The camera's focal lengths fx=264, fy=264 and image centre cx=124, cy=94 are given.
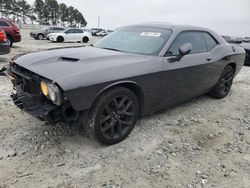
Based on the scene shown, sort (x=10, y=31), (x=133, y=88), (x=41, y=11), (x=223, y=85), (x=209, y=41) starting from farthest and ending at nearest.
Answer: (x=41, y=11) → (x=10, y=31) → (x=223, y=85) → (x=209, y=41) → (x=133, y=88)

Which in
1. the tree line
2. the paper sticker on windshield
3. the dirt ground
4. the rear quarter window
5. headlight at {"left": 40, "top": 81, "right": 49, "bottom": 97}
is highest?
the paper sticker on windshield

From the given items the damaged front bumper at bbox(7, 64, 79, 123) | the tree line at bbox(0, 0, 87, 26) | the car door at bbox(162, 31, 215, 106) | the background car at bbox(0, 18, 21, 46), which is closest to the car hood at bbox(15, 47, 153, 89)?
the damaged front bumper at bbox(7, 64, 79, 123)

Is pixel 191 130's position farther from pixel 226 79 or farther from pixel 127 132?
pixel 226 79

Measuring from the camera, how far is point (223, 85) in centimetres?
544

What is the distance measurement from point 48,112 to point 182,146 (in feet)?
5.82

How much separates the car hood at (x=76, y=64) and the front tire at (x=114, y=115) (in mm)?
270

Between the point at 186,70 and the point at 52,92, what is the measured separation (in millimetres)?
2182

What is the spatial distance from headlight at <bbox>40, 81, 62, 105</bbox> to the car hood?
74mm

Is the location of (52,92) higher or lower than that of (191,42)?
lower

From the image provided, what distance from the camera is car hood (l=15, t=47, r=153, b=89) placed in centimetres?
285

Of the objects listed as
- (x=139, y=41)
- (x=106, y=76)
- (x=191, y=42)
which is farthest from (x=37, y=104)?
(x=191, y=42)

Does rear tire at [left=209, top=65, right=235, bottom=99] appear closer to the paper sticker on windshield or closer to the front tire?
the paper sticker on windshield

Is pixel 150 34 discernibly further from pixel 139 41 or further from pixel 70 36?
pixel 70 36

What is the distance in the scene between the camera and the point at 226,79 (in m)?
5.47
